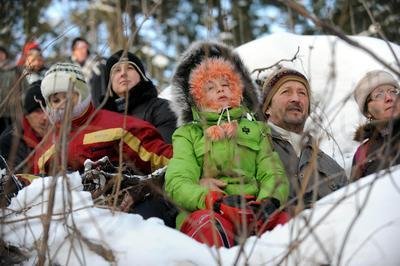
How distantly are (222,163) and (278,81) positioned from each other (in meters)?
0.84

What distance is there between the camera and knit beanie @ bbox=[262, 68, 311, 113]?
13.4 ft

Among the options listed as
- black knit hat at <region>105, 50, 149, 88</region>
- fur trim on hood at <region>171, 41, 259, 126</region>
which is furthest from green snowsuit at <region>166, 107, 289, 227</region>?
black knit hat at <region>105, 50, 149, 88</region>

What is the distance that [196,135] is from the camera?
361 centimetres

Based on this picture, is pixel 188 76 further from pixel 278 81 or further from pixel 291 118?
pixel 291 118

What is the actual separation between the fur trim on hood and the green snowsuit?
18 cm

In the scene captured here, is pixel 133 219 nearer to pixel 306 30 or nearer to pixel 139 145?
pixel 139 145

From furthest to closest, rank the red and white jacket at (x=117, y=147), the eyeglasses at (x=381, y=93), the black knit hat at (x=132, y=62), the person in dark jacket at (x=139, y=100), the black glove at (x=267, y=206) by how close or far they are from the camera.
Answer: the black knit hat at (x=132, y=62) < the person in dark jacket at (x=139, y=100) < the eyeglasses at (x=381, y=93) < the red and white jacket at (x=117, y=147) < the black glove at (x=267, y=206)

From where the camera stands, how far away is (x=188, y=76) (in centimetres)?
403

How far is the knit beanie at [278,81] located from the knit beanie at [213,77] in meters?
0.30

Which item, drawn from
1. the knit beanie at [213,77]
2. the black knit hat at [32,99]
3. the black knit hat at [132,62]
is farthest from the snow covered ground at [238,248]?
the black knit hat at [32,99]

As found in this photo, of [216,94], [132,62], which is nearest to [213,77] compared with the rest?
[216,94]

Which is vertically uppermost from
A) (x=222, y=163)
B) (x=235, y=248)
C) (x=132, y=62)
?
(x=132, y=62)

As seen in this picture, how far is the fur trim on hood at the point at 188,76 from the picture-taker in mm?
3914

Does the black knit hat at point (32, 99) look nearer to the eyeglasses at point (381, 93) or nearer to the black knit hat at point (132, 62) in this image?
the black knit hat at point (132, 62)
